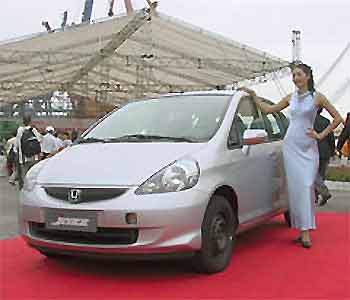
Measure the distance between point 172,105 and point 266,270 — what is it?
181cm

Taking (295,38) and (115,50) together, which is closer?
(115,50)

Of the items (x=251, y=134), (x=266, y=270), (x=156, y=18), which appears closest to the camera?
(x=266, y=270)

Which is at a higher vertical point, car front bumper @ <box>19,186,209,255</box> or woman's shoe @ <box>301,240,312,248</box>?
car front bumper @ <box>19,186,209,255</box>

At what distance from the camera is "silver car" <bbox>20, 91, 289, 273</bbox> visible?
4.14 metres

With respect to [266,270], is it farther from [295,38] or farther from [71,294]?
[295,38]

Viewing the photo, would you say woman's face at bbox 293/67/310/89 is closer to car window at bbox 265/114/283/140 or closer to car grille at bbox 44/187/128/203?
car window at bbox 265/114/283/140

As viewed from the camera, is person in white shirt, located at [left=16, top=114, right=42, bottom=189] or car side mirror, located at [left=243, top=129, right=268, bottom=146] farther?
person in white shirt, located at [left=16, top=114, right=42, bottom=189]

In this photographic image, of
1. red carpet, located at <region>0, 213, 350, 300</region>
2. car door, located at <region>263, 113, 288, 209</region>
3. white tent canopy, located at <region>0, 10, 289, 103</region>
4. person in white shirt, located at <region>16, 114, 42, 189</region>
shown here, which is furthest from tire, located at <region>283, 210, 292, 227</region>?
white tent canopy, located at <region>0, 10, 289, 103</region>

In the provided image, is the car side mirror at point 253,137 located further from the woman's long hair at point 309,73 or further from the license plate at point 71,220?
the license plate at point 71,220

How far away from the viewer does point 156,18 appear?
2825 centimetres

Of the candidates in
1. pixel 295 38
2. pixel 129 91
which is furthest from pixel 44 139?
pixel 295 38

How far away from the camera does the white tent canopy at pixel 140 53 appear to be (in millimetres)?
28453

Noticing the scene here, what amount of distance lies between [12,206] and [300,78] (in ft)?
17.8

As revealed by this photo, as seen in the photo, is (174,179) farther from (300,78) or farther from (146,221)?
(300,78)
